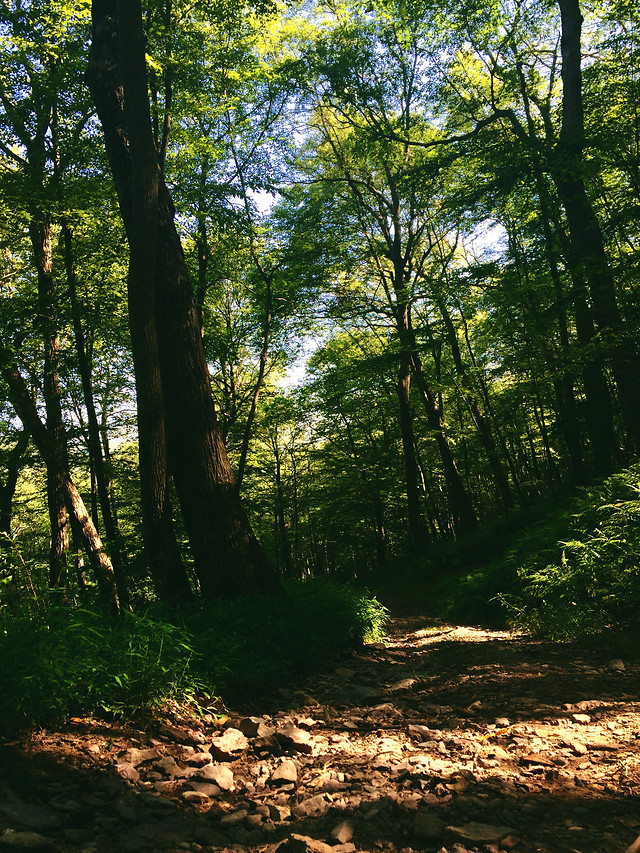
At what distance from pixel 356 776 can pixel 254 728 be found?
2.75 ft

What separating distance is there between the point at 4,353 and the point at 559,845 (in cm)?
968

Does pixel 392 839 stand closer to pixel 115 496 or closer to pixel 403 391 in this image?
pixel 403 391

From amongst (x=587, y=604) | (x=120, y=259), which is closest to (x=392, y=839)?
(x=587, y=604)

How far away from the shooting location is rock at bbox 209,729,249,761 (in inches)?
113

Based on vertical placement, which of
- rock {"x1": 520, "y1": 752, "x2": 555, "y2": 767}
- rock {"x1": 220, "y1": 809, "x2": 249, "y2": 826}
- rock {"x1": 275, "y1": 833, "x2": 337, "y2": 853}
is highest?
rock {"x1": 275, "y1": 833, "x2": 337, "y2": 853}

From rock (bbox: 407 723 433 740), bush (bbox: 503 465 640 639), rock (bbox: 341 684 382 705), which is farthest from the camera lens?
bush (bbox: 503 465 640 639)

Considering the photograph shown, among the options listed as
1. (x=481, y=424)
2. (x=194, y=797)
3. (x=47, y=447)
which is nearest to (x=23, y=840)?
(x=194, y=797)

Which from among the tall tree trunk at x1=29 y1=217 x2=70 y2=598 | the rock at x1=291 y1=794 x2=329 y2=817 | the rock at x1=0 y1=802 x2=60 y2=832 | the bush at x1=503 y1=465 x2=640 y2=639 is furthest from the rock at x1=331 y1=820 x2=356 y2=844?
the tall tree trunk at x1=29 y1=217 x2=70 y2=598

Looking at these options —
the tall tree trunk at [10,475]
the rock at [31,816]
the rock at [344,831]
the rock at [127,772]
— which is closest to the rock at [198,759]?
the rock at [127,772]

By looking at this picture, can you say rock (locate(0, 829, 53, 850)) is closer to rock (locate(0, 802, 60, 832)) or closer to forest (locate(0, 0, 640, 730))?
rock (locate(0, 802, 60, 832))

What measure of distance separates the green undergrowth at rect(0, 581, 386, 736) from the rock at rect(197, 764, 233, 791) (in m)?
0.61

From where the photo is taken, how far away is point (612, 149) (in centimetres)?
737

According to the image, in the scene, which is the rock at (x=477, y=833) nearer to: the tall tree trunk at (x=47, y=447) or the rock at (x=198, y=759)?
the rock at (x=198, y=759)

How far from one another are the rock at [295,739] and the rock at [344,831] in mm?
902
